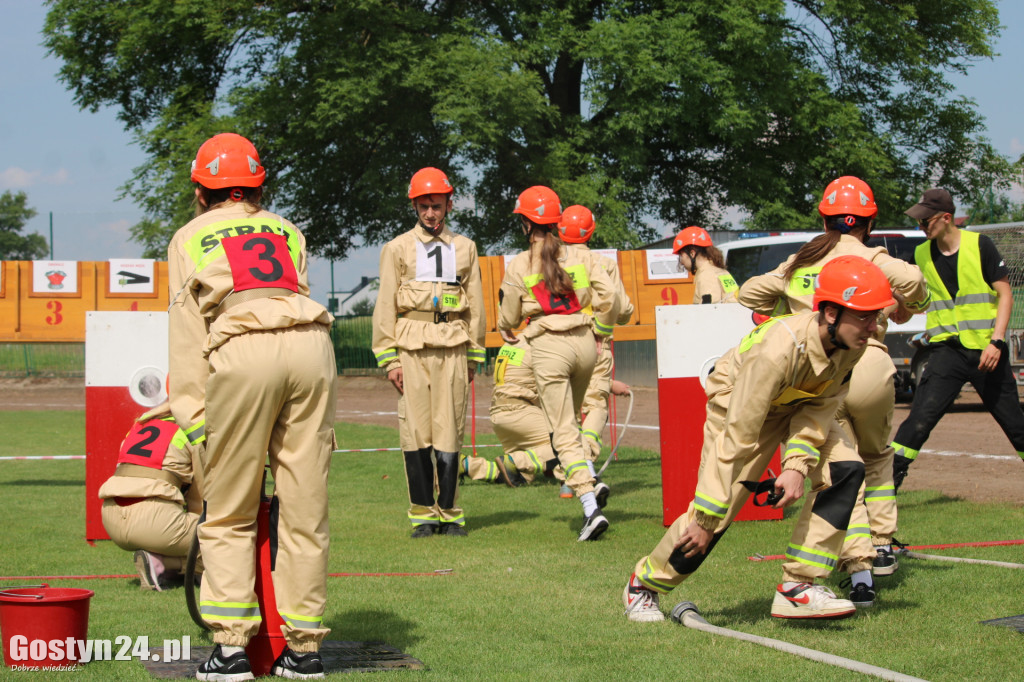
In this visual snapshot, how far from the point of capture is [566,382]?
25.5 feet

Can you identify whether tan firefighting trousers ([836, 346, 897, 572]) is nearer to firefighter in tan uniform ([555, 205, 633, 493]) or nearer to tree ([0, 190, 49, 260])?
firefighter in tan uniform ([555, 205, 633, 493])

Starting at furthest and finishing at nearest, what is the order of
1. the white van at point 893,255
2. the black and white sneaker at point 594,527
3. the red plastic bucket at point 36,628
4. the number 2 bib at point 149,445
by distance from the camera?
the white van at point 893,255 < the black and white sneaker at point 594,527 < the number 2 bib at point 149,445 < the red plastic bucket at point 36,628

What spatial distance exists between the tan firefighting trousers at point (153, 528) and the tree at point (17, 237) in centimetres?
2400

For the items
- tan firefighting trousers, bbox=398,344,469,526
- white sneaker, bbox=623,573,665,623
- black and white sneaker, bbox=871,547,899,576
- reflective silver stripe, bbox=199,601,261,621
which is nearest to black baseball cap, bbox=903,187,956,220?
black and white sneaker, bbox=871,547,899,576

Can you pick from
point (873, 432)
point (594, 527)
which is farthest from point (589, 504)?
point (873, 432)

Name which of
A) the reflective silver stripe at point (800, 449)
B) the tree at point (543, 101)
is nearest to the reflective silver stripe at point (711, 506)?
the reflective silver stripe at point (800, 449)

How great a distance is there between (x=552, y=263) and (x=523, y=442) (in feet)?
9.84

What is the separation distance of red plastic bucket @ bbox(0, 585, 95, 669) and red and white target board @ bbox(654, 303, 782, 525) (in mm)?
4182

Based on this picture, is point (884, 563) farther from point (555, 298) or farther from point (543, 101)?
point (543, 101)

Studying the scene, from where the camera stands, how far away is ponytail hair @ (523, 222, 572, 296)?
25.7 feet

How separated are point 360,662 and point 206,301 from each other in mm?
1533

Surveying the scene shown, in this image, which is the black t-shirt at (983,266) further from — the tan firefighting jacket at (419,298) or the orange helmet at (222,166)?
the orange helmet at (222,166)

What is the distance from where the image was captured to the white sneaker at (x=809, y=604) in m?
4.82

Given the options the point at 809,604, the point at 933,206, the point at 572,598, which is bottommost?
the point at 572,598
